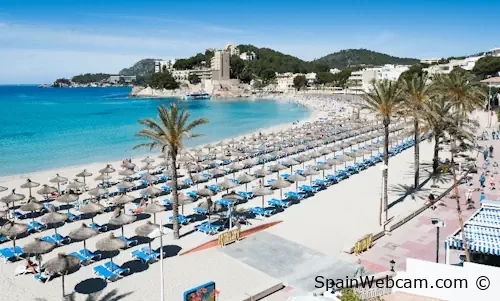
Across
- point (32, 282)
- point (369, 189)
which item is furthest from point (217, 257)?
point (369, 189)

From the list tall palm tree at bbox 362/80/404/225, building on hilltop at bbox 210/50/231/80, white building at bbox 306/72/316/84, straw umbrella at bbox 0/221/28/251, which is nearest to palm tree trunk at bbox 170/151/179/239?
straw umbrella at bbox 0/221/28/251

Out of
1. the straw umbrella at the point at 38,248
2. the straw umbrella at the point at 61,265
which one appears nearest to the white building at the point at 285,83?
the straw umbrella at the point at 38,248

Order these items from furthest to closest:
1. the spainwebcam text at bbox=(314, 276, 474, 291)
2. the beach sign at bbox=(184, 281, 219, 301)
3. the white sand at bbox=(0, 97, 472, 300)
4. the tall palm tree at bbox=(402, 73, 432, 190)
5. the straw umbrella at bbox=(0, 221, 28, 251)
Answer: the tall palm tree at bbox=(402, 73, 432, 190) → the straw umbrella at bbox=(0, 221, 28, 251) → the white sand at bbox=(0, 97, 472, 300) → the spainwebcam text at bbox=(314, 276, 474, 291) → the beach sign at bbox=(184, 281, 219, 301)

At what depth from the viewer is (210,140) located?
55.4 m

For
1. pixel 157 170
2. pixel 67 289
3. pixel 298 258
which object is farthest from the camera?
pixel 157 170

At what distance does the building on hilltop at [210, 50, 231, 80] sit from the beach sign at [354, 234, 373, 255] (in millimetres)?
170314

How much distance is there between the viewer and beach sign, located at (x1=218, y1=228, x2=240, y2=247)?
54.1 ft

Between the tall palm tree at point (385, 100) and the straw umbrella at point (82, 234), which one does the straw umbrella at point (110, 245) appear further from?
the tall palm tree at point (385, 100)

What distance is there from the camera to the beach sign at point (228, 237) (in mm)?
16500

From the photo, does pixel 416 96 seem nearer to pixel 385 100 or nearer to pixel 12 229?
pixel 385 100

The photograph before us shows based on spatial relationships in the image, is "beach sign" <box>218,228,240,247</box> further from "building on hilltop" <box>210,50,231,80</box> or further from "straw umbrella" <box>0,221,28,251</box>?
"building on hilltop" <box>210,50,231,80</box>

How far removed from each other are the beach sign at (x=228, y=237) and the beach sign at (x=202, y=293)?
15.5ft

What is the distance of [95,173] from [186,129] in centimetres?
1932

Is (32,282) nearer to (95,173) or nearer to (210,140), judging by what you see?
(95,173)
